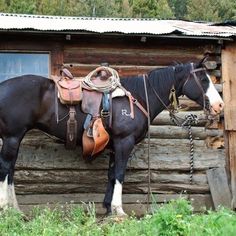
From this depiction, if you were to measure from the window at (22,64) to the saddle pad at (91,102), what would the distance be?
119 centimetres

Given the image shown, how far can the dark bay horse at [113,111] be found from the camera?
662cm

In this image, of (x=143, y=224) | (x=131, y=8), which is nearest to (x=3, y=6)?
(x=131, y=8)

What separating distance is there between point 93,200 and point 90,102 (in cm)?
159

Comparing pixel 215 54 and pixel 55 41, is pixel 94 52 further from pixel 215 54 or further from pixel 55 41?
pixel 215 54

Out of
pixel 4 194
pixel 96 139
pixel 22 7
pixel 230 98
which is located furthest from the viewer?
pixel 22 7

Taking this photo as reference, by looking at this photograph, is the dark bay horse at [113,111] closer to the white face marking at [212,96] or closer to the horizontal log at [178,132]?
the white face marking at [212,96]

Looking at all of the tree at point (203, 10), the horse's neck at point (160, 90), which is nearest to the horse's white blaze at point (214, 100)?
the horse's neck at point (160, 90)

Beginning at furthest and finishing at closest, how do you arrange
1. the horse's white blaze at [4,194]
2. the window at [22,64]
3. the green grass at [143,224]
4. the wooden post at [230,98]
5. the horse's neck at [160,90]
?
the wooden post at [230,98] → the window at [22,64] → the horse's neck at [160,90] → the horse's white blaze at [4,194] → the green grass at [143,224]

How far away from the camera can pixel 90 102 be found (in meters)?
6.90

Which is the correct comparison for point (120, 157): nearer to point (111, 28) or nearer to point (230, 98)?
point (111, 28)

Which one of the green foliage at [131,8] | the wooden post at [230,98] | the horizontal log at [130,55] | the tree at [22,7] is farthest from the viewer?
the green foliage at [131,8]

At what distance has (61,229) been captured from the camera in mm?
5203

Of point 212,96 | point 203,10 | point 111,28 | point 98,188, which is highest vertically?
point 111,28

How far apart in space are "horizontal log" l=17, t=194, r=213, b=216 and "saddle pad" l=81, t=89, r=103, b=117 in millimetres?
1373
